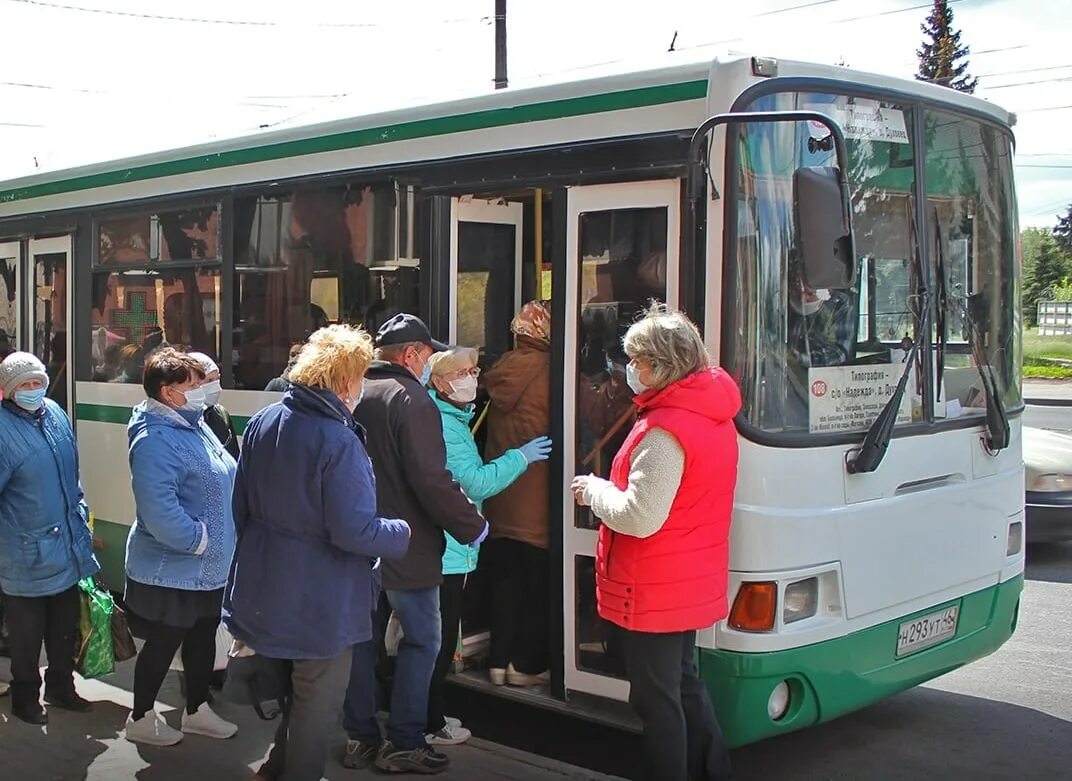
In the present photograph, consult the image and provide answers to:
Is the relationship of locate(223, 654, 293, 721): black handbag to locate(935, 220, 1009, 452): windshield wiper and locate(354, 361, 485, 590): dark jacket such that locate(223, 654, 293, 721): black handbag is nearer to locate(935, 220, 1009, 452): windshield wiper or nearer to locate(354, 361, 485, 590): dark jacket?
locate(354, 361, 485, 590): dark jacket

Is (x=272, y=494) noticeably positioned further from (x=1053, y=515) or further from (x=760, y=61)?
(x=1053, y=515)

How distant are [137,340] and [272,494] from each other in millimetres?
3562

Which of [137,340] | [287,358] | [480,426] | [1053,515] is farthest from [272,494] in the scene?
[1053,515]

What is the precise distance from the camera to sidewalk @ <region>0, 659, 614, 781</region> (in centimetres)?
509

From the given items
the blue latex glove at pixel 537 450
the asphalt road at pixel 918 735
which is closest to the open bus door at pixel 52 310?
the asphalt road at pixel 918 735

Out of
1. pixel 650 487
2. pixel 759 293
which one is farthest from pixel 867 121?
pixel 650 487

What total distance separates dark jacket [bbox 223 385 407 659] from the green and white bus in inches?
46.2

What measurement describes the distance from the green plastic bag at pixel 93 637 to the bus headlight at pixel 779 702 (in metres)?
3.31

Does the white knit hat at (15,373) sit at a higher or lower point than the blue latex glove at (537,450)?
higher

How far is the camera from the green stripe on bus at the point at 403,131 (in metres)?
4.70

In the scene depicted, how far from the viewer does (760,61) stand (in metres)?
4.44

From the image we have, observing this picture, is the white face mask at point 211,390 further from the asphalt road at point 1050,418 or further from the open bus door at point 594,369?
the asphalt road at point 1050,418

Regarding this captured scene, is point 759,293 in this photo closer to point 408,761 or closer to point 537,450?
point 537,450

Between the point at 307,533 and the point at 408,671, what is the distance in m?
1.18
